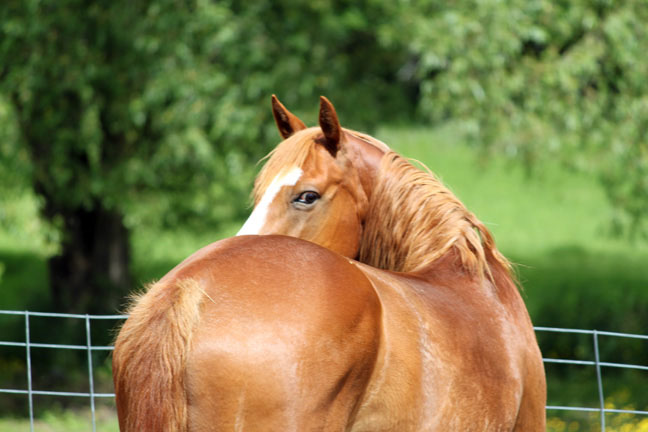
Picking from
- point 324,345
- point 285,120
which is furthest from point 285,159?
point 324,345

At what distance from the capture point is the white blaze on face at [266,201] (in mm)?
2629

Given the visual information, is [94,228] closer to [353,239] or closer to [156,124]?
[156,124]

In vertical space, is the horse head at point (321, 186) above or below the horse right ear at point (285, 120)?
below

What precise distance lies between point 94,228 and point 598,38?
6171 mm

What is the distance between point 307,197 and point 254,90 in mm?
4170

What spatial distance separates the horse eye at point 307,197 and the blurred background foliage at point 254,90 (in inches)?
148

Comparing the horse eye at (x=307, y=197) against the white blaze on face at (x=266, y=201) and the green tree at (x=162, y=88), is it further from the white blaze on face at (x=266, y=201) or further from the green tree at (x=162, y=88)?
the green tree at (x=162, y=88)

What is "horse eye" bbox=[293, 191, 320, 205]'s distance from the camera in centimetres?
277

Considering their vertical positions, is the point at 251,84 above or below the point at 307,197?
above

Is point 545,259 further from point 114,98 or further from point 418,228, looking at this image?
point 418,228

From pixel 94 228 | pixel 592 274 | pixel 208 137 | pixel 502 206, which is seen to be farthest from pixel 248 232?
pixel 502 206

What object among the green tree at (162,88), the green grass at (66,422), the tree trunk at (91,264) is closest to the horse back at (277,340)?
the green tree at (162,88)

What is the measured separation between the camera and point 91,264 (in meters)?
9.08

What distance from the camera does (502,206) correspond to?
21.1 meters
